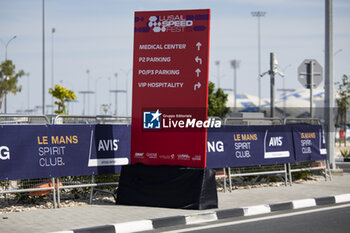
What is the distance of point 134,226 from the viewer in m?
10.0

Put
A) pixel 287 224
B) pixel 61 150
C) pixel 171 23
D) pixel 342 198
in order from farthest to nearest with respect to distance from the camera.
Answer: pixel 342 198 < pixel 171 23 < pixel 61 150 < pixel 287 224

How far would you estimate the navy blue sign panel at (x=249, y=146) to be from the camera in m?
14.2

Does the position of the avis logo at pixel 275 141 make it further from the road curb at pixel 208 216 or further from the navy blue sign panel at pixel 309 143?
the road curb at pixel 208 216

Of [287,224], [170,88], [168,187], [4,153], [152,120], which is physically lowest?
[287,224]

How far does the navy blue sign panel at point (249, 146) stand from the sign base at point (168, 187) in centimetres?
214

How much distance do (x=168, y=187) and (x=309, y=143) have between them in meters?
6.24

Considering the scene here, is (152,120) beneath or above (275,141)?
above

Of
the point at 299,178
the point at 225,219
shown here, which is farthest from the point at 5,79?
the point at 225,219

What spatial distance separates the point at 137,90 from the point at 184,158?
1699 mm

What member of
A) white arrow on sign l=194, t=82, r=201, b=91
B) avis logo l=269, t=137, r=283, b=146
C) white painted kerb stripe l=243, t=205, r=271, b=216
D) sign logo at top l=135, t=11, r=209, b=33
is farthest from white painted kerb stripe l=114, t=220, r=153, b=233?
avis logo l=269, t=137, r=283, b=146

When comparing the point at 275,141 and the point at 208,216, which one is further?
the point at 275,141

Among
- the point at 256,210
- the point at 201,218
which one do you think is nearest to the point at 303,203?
the point at 256,210

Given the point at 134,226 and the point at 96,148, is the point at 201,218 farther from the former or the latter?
the point at 96,148

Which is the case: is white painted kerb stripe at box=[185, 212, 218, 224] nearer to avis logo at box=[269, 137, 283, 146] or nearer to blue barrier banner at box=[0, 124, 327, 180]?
blue barrier banner at box=[0, 124, 327, 180]
